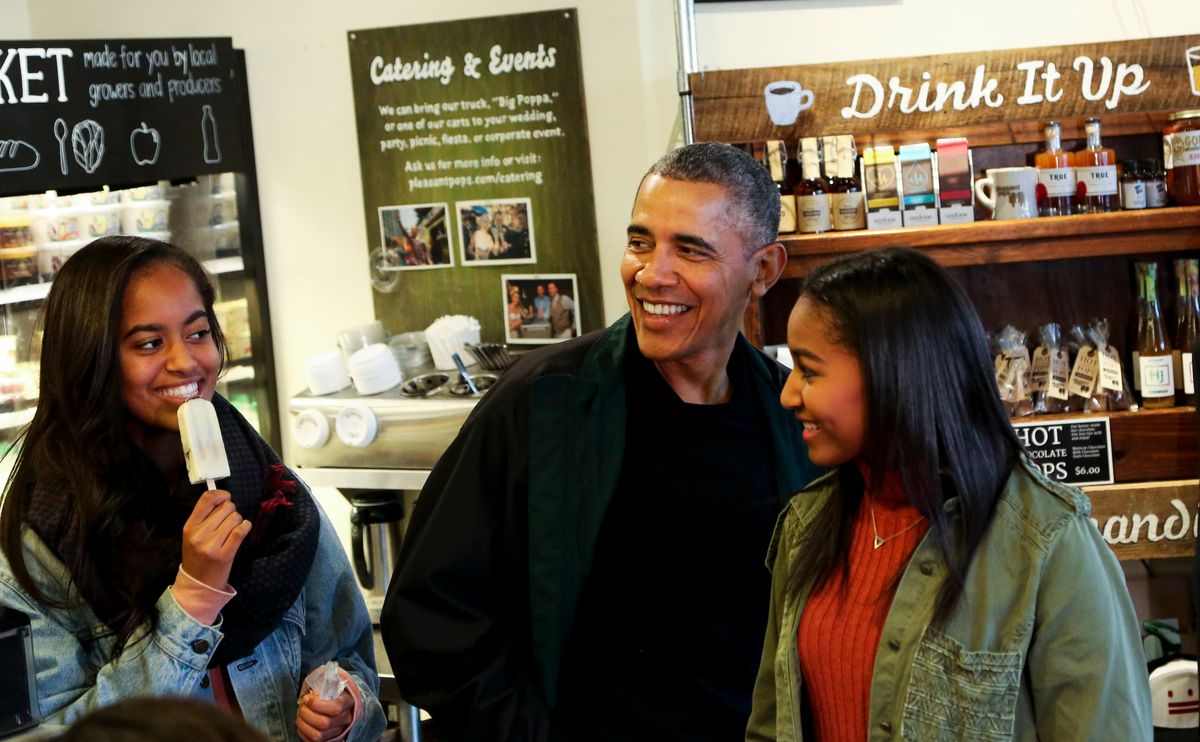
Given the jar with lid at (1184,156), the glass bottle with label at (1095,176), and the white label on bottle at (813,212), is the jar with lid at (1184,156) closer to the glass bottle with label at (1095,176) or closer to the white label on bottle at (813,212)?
the glass bottle with label at (1095,176)

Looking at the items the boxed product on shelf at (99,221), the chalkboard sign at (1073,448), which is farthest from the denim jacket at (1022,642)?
the boxed product on shelf at (99,221)

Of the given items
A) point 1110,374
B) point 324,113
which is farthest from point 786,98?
point 324,113

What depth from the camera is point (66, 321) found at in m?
1.94

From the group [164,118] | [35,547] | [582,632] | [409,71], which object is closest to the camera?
[35,547]

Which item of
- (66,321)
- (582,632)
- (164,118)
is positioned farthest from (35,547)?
(164,118)

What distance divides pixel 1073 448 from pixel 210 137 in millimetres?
2710

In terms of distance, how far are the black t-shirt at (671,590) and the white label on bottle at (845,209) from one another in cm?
153

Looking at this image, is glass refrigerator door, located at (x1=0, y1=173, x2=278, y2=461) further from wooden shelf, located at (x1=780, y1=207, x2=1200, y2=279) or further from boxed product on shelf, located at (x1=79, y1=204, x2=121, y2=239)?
wooden shelf, located at (x1=780, y1=207, x2=1200, y2=279)

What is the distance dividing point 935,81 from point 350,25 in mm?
1975

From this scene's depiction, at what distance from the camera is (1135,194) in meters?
3.49

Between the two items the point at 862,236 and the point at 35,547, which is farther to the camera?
the point at 862,236

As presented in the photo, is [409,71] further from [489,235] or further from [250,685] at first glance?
[250,685]

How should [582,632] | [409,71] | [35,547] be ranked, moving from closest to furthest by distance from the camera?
[35,547], [582,632], [409,71]

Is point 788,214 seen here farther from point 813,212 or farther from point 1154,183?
point 1154,183
